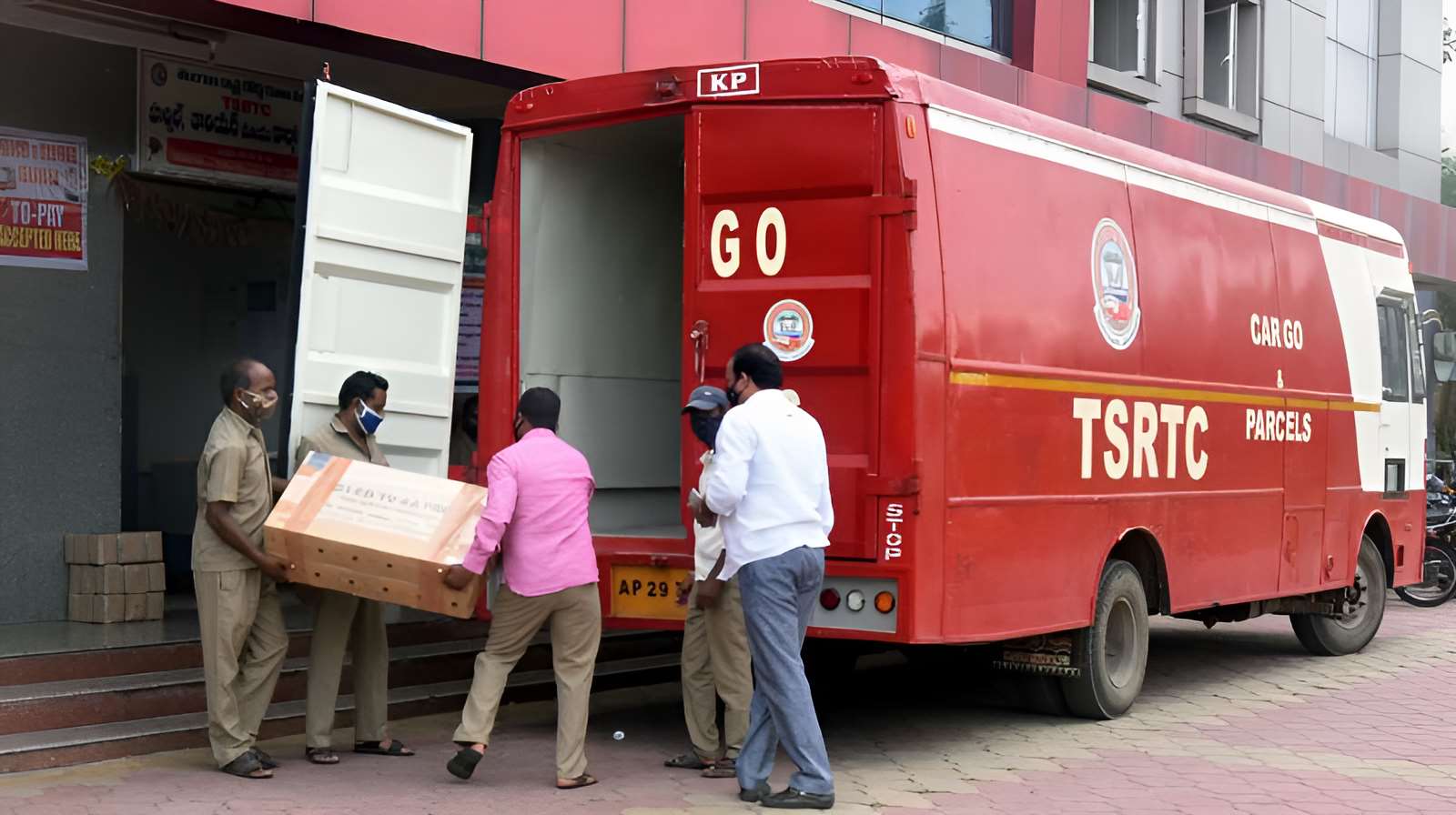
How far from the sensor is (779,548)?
6273 mm

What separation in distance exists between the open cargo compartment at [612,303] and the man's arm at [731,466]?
5.30 feet

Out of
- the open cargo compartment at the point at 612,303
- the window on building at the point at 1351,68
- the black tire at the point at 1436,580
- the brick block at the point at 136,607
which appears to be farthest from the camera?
the window on building at the point at 1351,68

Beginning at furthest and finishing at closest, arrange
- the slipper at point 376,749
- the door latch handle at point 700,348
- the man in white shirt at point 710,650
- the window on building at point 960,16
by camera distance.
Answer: the window on building at point 960,16, the slipper at point 376,749, the door latch handle at point 700,348, the man in white shirt at point 710,650

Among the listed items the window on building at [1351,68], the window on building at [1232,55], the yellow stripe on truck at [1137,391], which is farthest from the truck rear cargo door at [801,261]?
the window on building at [1351,68]

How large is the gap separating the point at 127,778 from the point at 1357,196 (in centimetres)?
1868

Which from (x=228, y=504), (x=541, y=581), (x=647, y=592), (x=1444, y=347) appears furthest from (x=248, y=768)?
(x=1444, y=347)

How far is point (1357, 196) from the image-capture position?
21.3m

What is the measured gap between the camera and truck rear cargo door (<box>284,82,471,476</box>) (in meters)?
7.30

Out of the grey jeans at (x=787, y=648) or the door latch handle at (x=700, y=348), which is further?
the door latch handle at (x=700, y=348)

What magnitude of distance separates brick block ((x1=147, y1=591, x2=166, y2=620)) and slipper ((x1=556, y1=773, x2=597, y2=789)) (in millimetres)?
3635

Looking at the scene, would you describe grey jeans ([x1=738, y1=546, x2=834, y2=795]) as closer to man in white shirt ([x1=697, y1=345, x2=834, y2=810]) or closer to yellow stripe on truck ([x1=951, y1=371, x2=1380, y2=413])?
man in white shirt ([x1=697, y1=345, x2=834, y2=810])

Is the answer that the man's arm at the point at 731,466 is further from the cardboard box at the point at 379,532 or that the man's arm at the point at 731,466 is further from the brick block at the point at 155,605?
the brick block at the point at 155,605

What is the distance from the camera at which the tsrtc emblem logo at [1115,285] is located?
8164 millimetres

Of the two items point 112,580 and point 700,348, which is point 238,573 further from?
point 112,580
